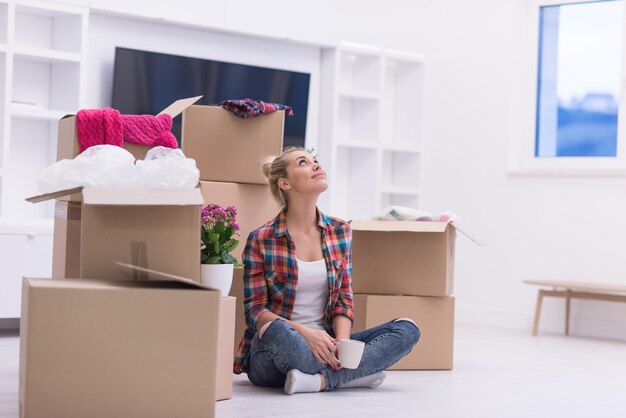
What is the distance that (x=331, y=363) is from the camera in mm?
3064

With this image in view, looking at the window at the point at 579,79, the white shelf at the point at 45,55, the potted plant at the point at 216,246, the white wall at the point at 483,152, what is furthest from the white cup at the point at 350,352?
the window at the point at 579,79

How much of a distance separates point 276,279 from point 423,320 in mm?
854

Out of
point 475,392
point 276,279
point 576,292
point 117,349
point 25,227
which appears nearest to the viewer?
point 117,349

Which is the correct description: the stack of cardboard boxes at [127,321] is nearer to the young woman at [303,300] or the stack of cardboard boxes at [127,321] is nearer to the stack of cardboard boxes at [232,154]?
the young woman at [303,300]

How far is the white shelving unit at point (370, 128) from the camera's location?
571 centimetres

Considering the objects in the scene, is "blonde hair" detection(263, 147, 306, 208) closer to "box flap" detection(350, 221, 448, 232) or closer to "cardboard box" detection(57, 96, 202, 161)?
"cardboard box" detection(57, 96, 202, 161)

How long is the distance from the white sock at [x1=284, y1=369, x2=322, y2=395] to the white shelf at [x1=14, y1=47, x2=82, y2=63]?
227 cm

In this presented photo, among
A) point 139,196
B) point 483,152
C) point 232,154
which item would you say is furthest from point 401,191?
point 139,196

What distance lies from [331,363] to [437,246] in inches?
35.3

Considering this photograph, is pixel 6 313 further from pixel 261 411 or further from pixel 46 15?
pixel 261 411

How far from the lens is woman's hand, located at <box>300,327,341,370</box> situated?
119 inches

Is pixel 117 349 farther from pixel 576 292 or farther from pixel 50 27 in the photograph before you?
pixel 576 292

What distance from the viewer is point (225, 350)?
283cm

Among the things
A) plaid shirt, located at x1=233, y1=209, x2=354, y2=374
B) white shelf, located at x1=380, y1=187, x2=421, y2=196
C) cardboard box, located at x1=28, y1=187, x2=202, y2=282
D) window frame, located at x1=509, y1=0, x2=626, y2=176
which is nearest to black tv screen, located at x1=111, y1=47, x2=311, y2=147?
white shelf, located at x1=380, y1=187, x2=421, y2=196
